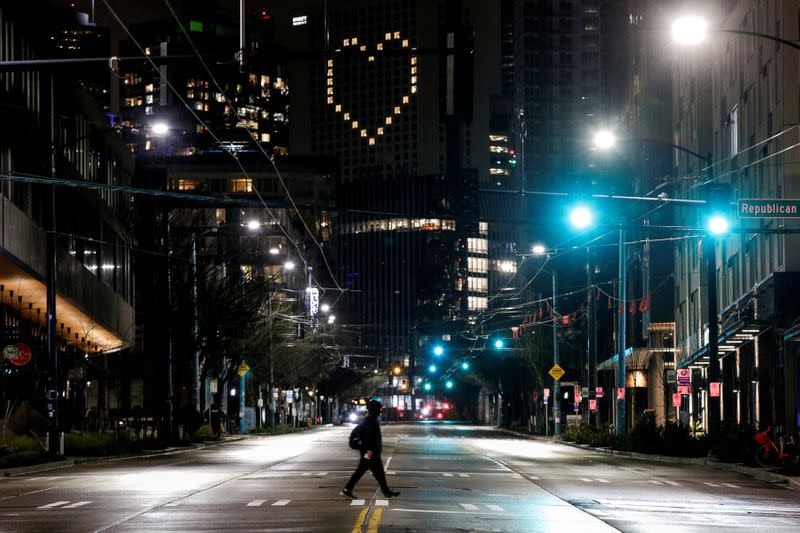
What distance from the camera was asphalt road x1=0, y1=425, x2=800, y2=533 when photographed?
18953 mm

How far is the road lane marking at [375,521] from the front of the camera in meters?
17.3

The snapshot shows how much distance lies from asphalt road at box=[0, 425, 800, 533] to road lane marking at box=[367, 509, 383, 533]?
0.02 meters

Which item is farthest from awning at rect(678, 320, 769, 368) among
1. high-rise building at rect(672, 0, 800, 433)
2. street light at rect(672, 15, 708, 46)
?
street light at rect(672, 15, 708, 46)

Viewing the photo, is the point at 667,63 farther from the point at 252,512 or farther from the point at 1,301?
the point at 252,512

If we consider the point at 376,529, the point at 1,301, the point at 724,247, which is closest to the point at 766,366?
the point at 724,247

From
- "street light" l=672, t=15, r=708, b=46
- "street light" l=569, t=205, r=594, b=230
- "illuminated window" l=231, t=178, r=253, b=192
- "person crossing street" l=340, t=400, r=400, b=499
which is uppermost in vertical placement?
"illuminated window" l=231, t=178, r=253, b=192

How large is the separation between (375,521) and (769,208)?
49.6ft

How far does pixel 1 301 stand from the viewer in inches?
2178

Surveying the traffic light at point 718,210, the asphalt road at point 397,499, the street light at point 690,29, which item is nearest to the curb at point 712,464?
the asphalt road at point 397,499

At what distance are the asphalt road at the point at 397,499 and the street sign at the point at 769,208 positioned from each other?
6.19 metres

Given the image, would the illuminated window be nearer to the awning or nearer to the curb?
the curb

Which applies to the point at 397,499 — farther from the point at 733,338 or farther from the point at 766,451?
the point at 733,338

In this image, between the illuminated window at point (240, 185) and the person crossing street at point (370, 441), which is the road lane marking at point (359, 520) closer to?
the person crossing street at point (370, 441)

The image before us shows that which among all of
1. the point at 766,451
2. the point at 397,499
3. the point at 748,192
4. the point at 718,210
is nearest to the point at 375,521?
the point at 397,499
